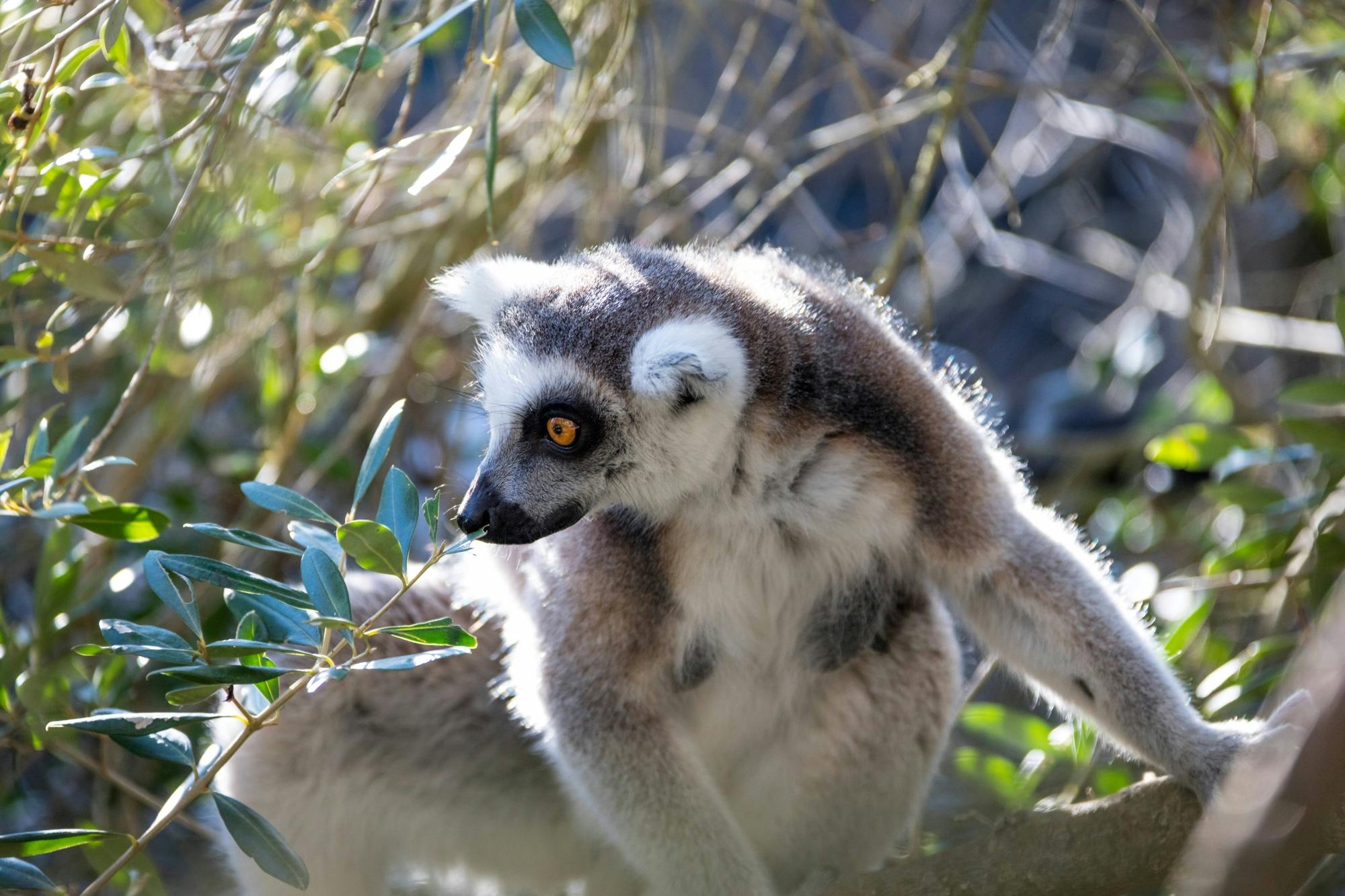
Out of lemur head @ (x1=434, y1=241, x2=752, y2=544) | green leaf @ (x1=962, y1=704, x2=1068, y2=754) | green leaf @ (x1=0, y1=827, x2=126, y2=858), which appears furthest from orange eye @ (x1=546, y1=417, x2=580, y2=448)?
green leaf @ (x1=962, y1=704, x2=1068, y2=754)

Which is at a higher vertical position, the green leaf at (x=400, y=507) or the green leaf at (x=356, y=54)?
the green leaf at (x=356, y=54)

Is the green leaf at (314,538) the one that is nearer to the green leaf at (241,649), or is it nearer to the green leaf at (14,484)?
the green leaf at (241,649)

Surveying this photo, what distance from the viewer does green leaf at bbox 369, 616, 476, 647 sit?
2010mm

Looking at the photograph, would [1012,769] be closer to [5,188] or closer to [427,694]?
[427,694]

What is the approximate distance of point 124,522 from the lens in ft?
8.61

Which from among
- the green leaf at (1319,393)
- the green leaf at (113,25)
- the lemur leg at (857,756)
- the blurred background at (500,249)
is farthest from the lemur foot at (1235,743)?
the green leaf at (113,25)

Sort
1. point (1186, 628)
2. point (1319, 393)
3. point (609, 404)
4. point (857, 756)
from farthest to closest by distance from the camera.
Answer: point (1319, 393)
point (1186, 628)
point (857, 756)
point (609, 404)

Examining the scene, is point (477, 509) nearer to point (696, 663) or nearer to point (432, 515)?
point (432, 515)

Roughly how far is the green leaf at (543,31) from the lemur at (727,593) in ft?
1.71

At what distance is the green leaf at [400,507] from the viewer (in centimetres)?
212

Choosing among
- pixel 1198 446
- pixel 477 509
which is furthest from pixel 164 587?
pixel 1198 446

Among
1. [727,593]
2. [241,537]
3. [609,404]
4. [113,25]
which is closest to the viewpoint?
[241,537]

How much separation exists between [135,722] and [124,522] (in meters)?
0.73

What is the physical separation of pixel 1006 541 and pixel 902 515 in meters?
0.25
